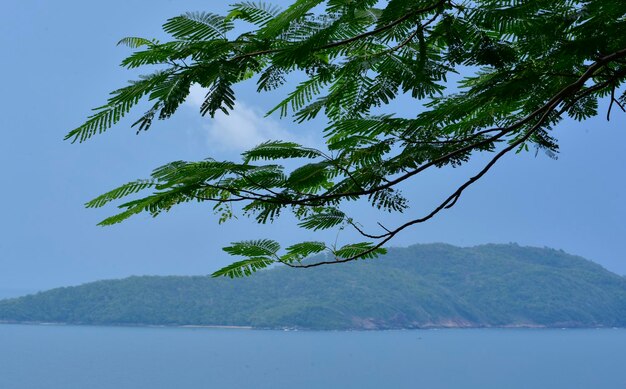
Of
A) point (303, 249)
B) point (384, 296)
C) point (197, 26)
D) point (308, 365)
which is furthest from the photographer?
point (384, 296)

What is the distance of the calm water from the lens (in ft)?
239

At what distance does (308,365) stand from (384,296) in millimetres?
13693

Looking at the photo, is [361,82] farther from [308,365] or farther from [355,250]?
[308,365]

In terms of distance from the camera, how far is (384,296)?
289 feet

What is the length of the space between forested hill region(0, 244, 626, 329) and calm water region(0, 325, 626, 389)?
5.36m

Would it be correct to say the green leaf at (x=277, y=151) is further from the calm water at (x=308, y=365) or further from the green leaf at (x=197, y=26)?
the calm water at (x=308, y=365)

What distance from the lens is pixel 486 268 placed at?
325 feet

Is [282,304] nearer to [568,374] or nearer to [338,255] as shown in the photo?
[568,374]

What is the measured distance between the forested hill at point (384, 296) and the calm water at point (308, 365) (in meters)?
5.36

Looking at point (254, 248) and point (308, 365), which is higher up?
point (254, 248)

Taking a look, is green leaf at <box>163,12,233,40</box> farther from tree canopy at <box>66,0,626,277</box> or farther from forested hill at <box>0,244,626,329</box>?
forested hill at <box>0,244,626,329</box>

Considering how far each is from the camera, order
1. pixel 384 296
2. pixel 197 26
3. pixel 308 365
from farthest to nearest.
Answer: pixel 384 296, pixel 308 365, pixel 197 26

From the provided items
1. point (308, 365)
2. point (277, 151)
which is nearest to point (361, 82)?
point (277, 151)

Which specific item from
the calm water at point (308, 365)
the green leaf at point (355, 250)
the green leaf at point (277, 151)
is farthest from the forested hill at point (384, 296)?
the green leaf at point (277, 151)
